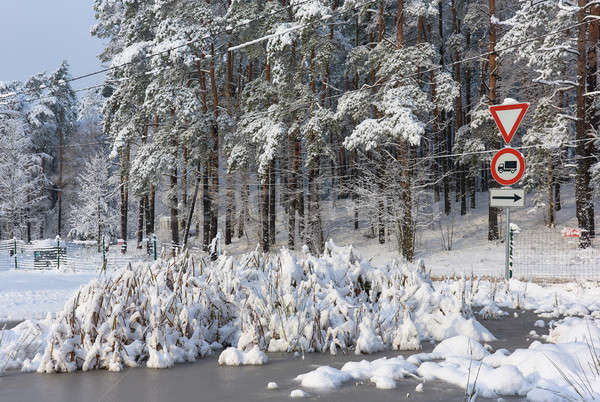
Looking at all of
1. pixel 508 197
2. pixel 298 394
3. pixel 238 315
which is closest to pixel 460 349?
pixel 298 394

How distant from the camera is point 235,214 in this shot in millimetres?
24469

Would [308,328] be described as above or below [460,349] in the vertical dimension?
above

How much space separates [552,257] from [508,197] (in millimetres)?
11313

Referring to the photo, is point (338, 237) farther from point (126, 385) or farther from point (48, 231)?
point (48, 231)

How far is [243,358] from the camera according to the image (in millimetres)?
4359

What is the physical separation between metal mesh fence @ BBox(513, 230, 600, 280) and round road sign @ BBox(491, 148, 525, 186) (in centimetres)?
621

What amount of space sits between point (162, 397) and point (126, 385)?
0.47m

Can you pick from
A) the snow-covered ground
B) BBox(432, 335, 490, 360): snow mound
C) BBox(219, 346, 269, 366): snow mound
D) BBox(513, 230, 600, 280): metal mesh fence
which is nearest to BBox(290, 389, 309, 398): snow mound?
the snow-covered ground

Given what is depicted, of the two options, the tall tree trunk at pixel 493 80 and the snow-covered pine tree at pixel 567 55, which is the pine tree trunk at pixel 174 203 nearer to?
the tall tree trunk at pixel 493 80

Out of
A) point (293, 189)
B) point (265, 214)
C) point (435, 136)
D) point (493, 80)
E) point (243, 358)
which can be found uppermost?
point (493, 80)

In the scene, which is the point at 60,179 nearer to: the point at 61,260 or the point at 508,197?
the point at 61,260

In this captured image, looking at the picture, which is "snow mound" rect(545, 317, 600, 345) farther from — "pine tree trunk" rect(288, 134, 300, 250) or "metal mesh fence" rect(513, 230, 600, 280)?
"pine tree trunk" rect(288, 134, 300, 250)

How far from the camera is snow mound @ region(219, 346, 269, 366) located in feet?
14.1

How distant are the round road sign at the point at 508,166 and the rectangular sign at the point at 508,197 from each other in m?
0.17
